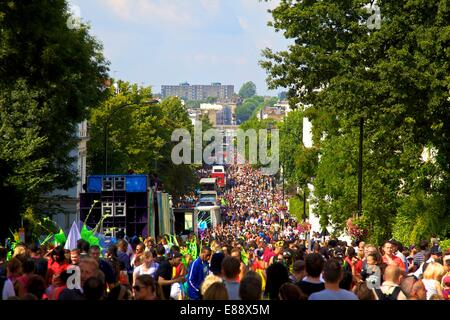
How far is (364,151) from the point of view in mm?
51469

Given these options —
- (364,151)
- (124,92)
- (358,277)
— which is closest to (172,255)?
(358,277)

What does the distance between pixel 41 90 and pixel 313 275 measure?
34.3 m

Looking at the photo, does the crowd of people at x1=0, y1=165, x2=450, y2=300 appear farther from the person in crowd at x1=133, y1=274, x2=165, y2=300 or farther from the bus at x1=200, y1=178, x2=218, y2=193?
the bus at x1=200, y1=178, x2=218, y2=193

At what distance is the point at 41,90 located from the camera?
153 feet

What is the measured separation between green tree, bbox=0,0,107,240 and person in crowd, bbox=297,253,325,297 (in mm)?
15299

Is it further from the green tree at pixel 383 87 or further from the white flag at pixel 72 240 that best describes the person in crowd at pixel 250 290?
the green tree at pixel 383 87

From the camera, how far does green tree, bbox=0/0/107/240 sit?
1137 inches

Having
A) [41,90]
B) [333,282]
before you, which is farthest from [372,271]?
[41,90]

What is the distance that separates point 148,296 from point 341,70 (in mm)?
28042

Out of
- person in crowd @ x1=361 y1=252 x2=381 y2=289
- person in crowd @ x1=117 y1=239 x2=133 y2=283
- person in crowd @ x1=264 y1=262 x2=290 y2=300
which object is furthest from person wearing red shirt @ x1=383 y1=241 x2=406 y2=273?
person in crowd @ x1=264 y1=262 x2=290 y2=300

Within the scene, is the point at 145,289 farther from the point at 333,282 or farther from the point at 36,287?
the point at 333,282

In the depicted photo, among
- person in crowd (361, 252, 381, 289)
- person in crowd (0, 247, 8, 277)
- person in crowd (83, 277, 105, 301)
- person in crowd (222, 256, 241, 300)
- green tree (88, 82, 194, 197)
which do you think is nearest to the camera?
person in crowd (83, 277, 105, 301)

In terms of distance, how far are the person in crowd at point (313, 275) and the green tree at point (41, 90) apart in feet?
50.2

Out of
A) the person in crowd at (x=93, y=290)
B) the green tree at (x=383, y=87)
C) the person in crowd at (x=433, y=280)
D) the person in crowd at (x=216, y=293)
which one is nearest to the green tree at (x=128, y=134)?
the green tree at (x=383, y=87)
